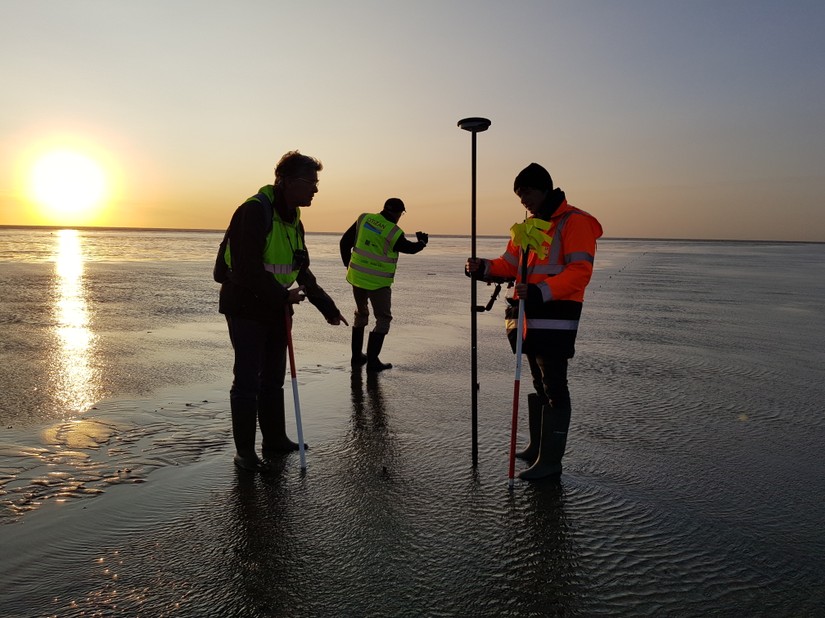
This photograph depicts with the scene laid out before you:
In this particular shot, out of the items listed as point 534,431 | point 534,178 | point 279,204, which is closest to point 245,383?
point 279,204

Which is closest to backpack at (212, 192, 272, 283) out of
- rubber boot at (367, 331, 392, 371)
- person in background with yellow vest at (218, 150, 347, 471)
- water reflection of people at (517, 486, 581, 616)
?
person in background with yellow vest at (218, 150, 347, 471)

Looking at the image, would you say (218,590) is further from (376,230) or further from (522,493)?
(376,230)

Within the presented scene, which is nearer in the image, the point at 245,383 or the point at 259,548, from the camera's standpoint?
the point at 259,548

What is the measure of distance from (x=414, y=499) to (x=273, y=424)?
1.27 meters

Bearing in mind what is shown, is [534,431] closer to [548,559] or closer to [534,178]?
[548,559]

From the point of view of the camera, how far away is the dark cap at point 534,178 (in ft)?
12.2

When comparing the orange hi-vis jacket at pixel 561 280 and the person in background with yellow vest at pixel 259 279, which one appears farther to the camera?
the person in background with yellow vest at pixel 259 279

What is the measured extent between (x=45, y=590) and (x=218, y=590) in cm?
70

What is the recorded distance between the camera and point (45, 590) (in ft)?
8.07

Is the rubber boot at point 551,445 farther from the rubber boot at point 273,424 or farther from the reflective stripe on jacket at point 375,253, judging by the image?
the reflective stripe on jacket at point 375,253

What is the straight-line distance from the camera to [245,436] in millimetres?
3836

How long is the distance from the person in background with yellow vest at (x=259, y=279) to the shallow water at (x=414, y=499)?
1.29ft

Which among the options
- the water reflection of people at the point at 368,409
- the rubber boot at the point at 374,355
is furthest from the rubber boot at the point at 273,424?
the rubber boot at the point at 374,355

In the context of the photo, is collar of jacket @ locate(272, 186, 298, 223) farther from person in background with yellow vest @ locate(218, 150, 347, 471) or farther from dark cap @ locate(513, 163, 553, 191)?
dark cap @ locate(513, 163, 553, 191)
